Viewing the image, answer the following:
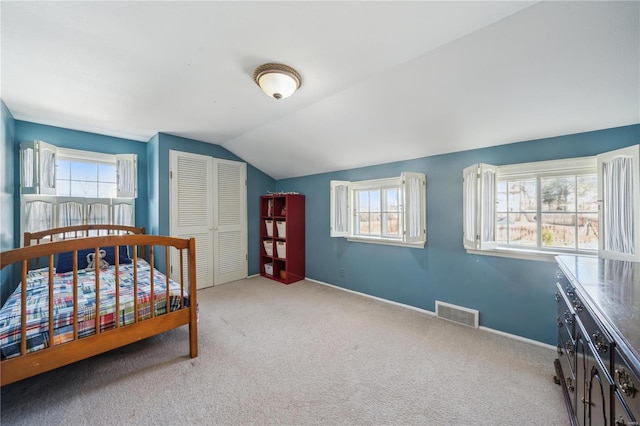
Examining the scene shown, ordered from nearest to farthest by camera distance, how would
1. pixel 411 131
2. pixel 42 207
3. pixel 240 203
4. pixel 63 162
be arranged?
pixel 411 131
pixel 42 207
pixel 63 162
pixel 240 203

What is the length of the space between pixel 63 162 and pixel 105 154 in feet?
1.42

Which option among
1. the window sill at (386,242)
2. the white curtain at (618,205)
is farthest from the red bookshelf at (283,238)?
the white curtain at (618,205)

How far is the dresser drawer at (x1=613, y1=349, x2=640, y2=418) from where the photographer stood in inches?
27.9

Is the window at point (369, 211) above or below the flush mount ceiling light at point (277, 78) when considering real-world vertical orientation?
below

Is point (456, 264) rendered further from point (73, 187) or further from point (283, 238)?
point (73, 187)

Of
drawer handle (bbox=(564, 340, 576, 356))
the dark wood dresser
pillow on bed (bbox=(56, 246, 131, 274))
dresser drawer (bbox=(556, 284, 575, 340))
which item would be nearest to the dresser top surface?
the dark wood dresser

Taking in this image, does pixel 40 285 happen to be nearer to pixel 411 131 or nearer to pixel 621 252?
pixel 411 131

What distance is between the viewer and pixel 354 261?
3.69m

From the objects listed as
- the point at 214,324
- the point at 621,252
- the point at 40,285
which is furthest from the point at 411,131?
the point at 40,285

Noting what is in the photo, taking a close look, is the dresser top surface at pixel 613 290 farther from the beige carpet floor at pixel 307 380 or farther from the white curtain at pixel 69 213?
the white curtain at pixel 69 213

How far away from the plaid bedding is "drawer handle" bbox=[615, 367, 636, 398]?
2482 millimetres

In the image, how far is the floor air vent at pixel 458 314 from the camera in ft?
8.48

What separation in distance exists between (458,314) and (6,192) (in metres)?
4.83

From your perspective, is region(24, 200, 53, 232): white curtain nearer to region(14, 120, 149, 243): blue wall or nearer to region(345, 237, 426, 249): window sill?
region(14, 120, 149, 243): blue wall
